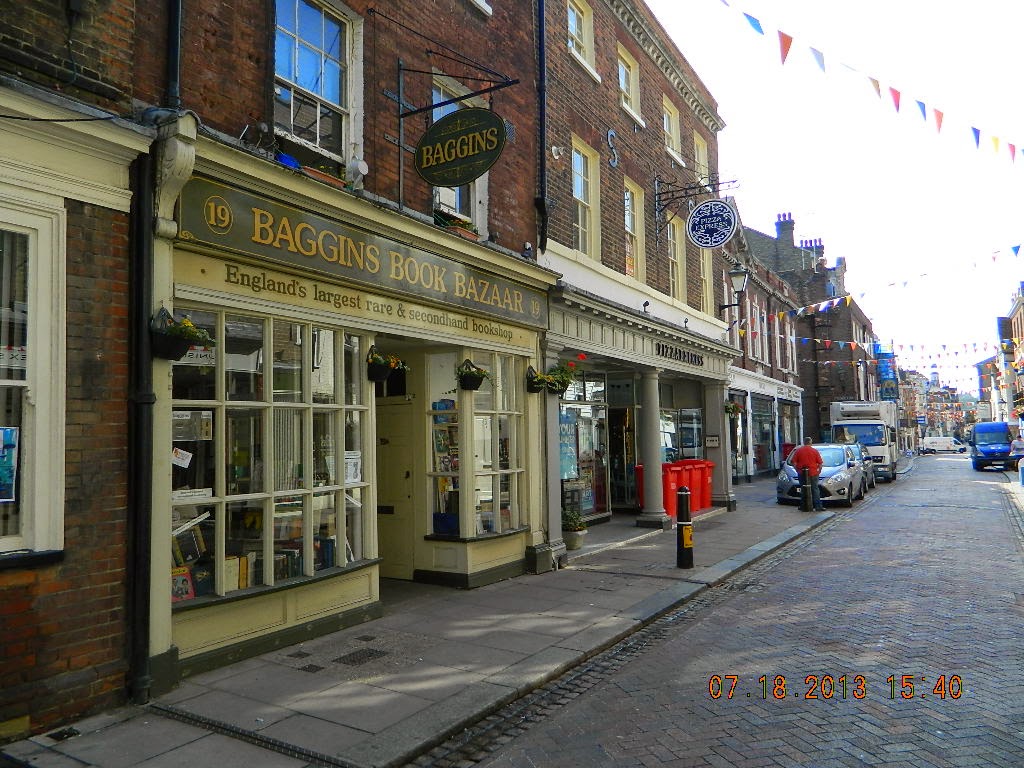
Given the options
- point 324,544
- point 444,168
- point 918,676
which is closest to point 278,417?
point 324,544

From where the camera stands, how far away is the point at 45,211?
15.7 ft

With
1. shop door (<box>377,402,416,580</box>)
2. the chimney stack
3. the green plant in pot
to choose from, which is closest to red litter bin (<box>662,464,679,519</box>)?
the green plant in pot

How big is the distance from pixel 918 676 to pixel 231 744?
4.92 meters

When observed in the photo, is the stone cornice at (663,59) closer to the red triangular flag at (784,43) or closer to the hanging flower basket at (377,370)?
the red triangular flag at (784,43)

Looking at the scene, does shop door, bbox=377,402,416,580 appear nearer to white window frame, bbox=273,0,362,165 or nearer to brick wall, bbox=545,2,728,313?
white window frame, bbox=273,0,362,165

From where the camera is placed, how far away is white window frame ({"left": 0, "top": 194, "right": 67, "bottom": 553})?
4.64 metres

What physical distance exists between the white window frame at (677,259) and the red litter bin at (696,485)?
11.8 ft

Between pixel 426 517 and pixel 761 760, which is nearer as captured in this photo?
pixel 761 760

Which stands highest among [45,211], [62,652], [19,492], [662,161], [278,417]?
[662,161]

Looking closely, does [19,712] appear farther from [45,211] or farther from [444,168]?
[444,168]

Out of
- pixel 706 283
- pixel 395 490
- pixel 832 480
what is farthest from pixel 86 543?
pixel 832 480

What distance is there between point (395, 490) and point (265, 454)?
121 inches

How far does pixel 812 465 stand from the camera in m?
18.1

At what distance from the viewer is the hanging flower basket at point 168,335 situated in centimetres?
525
